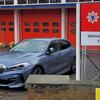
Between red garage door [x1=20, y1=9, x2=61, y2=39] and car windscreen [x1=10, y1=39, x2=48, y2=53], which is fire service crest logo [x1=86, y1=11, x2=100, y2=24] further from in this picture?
red garage door [x1=20, y1=9, x2=61, y2=39]

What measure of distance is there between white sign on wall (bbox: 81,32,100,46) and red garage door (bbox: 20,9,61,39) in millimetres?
20237

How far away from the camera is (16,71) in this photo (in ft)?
38.1

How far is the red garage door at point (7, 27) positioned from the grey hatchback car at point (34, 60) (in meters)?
17.9

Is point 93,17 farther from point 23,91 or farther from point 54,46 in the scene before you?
point 54,46

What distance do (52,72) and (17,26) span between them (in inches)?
754

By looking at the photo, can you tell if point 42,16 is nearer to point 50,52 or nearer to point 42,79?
point 50,52

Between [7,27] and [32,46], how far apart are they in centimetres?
1955

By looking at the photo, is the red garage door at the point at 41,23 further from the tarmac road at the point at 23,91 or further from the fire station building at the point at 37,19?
the tarmac road at the point at 23,91

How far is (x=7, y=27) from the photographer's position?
108 feet

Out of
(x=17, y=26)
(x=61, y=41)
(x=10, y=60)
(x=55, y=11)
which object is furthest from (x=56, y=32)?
(x=10, y=60)

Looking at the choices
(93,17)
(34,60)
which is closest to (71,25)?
(34,60)

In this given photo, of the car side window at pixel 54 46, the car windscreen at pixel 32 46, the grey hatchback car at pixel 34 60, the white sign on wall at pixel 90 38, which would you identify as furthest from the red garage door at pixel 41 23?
the white sign on wall at pixel 90 38

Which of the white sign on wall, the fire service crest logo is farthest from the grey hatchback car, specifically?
the fire service crest logo

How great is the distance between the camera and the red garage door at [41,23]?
100 feet
